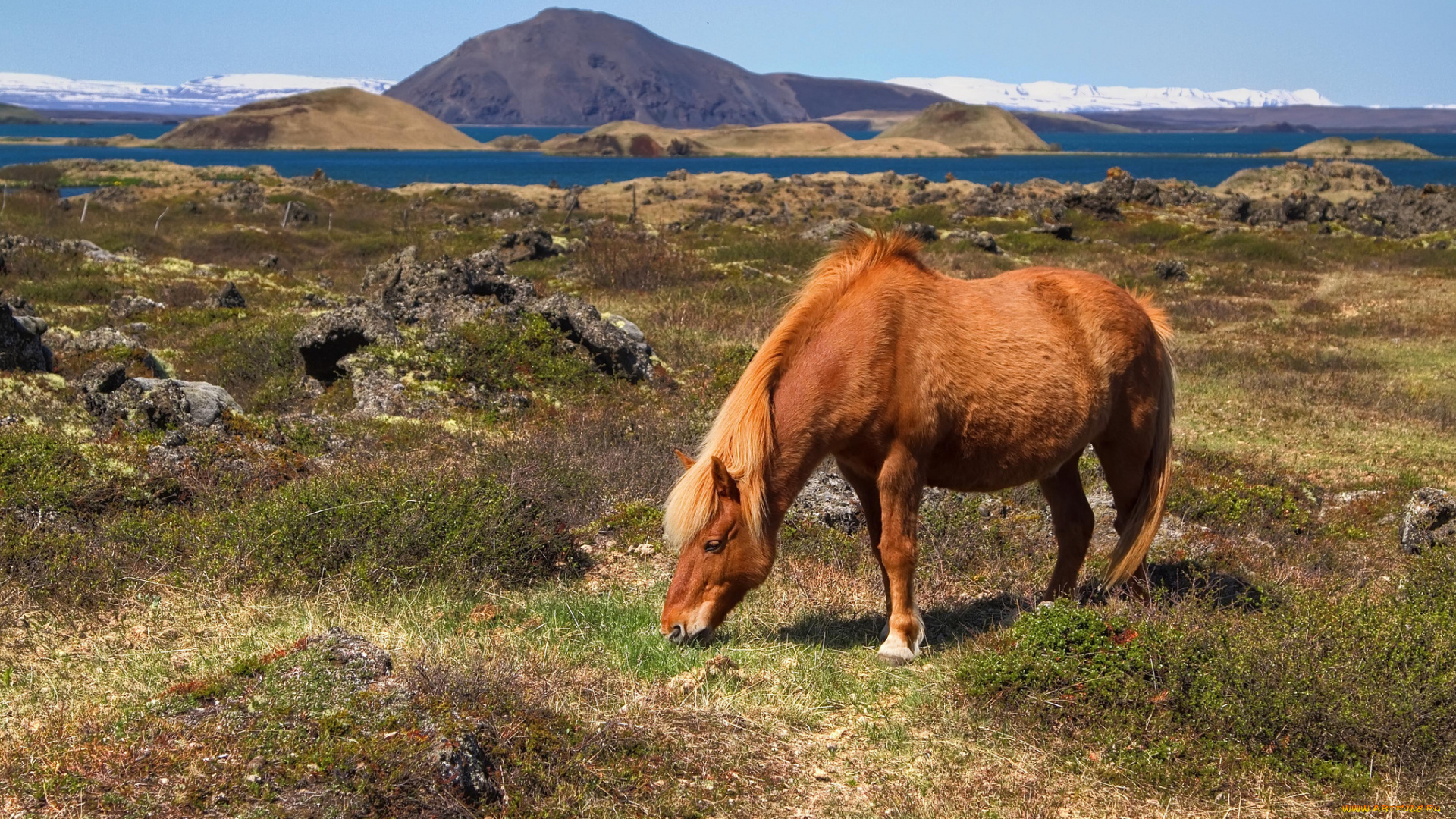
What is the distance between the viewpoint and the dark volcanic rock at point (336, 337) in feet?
44.8

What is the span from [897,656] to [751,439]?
5.23ft

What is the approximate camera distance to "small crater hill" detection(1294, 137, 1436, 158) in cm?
14988

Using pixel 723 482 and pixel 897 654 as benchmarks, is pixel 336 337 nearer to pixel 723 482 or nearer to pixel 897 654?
pixel 723 482

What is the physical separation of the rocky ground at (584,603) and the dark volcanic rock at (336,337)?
4cm

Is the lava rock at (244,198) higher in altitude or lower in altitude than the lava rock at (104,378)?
higher

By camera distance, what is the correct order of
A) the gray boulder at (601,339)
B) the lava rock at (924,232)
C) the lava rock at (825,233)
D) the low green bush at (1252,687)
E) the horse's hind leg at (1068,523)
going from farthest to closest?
the lava rock at (825,233) → the lava rock at (924,232) → the gray boulder at (601,339) → the horse's hind leg at (1068,523) → the low green bush at (1252,687)

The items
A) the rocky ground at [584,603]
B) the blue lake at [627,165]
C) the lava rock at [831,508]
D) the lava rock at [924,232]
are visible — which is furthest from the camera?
the blue lake at [627,165]

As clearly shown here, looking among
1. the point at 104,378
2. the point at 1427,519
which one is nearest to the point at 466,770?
the point at 1427,519

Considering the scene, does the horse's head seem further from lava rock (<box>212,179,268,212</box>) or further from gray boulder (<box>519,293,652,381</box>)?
lava rock (<box>212,179,268,212</box>)

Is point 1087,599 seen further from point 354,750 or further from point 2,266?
point 2,266

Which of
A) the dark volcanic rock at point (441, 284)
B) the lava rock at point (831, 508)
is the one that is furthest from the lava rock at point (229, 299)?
the lava rock at point (831, 508)

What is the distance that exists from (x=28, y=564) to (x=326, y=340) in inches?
278

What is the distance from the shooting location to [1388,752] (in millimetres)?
4871

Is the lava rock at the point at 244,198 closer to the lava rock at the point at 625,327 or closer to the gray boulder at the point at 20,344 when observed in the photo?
the gray boulder at the point at 20,344
